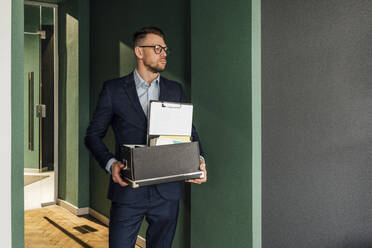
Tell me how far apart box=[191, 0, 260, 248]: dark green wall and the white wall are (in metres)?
1.18

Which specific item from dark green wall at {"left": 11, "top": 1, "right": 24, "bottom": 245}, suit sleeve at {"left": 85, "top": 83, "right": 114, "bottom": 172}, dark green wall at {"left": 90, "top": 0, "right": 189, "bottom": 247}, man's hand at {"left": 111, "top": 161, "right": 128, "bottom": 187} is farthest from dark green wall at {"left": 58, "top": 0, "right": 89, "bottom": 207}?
dark green wall at {"left": 11, "top": 1, "right": 24, "bottom": 245}

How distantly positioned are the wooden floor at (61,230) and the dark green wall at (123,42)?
0.85 ft

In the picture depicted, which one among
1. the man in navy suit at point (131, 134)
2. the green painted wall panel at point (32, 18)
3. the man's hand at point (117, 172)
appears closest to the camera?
the man's hand at point (117, 172)

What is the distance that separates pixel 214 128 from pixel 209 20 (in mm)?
697

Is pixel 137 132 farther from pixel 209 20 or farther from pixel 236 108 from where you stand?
pixel 209 20

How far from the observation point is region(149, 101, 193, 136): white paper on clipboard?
1458 millimetres

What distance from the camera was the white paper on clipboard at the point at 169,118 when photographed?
146cm

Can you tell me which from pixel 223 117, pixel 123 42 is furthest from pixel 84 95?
pixel 223 117

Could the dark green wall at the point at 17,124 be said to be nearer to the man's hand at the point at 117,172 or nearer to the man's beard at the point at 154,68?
the man's hand at the point at 117,172

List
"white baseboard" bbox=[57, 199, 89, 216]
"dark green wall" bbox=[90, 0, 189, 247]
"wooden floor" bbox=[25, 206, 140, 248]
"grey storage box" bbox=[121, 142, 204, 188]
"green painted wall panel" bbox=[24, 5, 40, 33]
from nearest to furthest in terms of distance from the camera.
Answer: "grey storage box" bbox=[121, 142, 204, 188] → "dark green wall" bbox=[90, 0, 189, 247] → "wooden floor" bbox=[25, 206, 140, 248] → "white baseboard" bbox=[57, 199, 89, 216] → "green painted wall panel" bbox=[24, 5, 40, 33]

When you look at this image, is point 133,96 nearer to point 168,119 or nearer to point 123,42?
point 168,119

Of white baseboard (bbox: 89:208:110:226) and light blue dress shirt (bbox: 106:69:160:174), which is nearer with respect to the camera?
light blue dress shirt (bbox: 106:69:160:174)

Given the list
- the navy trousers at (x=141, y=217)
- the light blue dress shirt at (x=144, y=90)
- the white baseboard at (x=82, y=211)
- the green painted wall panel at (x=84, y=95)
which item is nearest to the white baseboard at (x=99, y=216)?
the white baseboard at (x=82, y=211)

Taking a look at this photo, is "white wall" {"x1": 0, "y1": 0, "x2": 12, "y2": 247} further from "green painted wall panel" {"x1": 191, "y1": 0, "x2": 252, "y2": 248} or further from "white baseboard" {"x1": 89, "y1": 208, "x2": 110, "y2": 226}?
"white baseboard" {"x1": 89, "y1": 208, "x2": 110, "y2": 226}
